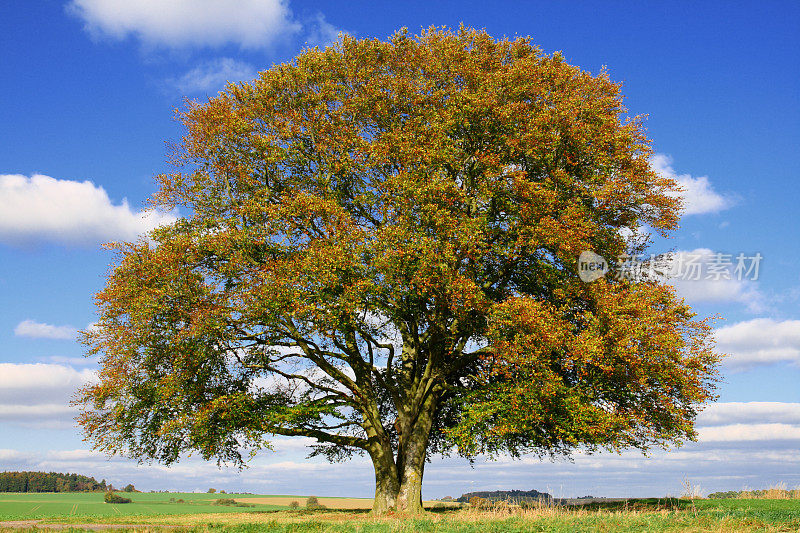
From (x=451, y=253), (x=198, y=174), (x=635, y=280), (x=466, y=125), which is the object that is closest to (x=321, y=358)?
(x=451, y=253)

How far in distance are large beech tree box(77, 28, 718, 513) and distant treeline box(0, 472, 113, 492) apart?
65.4m

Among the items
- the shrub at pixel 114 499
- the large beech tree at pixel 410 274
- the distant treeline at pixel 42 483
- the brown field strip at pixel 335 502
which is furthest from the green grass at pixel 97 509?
the distant treeline at pixel 42 483

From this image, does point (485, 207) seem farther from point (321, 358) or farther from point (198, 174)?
point (198, 174)

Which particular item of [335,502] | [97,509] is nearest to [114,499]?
[97,509]

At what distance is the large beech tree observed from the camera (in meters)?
22.9

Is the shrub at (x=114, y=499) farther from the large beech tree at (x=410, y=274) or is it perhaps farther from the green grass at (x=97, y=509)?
the large beech tree at (x=410, y=274)

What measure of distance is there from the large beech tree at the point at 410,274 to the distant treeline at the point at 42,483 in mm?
65390

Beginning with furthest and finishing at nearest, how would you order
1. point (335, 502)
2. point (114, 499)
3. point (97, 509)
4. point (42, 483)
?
point (42, 483), point (114, 499), point (335, 502), point (97, 509)

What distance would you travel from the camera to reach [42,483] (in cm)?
7862

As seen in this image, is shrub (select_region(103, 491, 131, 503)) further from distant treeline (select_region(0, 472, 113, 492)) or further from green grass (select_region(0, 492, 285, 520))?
distant treeline (select_region(0, 472, 113, 492))

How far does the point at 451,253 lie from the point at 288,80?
43.4 feet

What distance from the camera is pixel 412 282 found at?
2262 centimetres

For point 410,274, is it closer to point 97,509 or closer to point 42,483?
point 97,509

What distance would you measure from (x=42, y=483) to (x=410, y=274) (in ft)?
267
